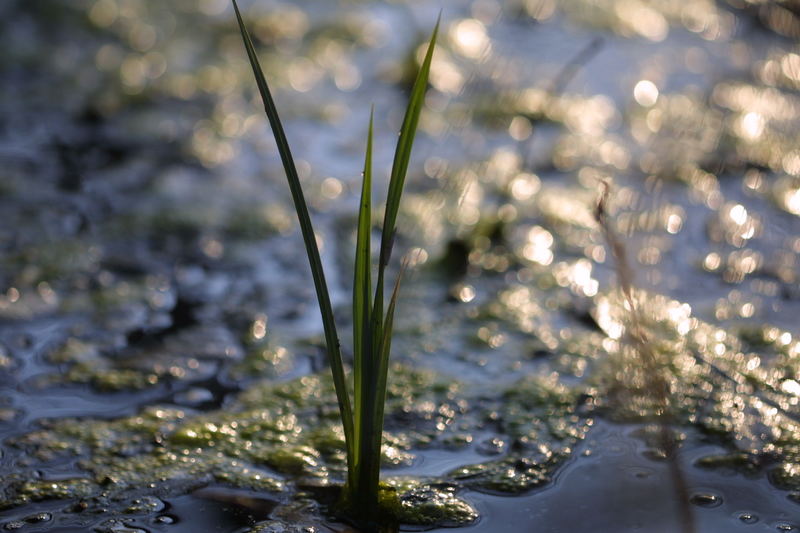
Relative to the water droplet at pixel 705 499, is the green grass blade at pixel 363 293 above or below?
above

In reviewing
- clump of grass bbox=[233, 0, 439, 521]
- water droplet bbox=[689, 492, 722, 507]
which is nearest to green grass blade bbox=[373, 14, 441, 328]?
clump of grass bbox=[233, 0, 439, 521]

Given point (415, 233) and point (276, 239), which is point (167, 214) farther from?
point (415, 233)

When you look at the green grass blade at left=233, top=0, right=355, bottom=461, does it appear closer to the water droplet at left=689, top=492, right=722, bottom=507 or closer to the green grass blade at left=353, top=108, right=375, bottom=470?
the green grass blade at left=353, top=108, right=375, bottom=470

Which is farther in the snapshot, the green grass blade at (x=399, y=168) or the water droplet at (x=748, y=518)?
the water droplet at (x=748, y=518)

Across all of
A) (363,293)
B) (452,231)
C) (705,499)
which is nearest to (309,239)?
(363,293)

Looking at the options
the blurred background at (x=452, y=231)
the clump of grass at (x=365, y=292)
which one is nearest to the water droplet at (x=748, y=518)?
the blurred background at (x=452, y=231)

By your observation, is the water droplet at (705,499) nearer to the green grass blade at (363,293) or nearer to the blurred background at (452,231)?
the blurred background at (452,231)
